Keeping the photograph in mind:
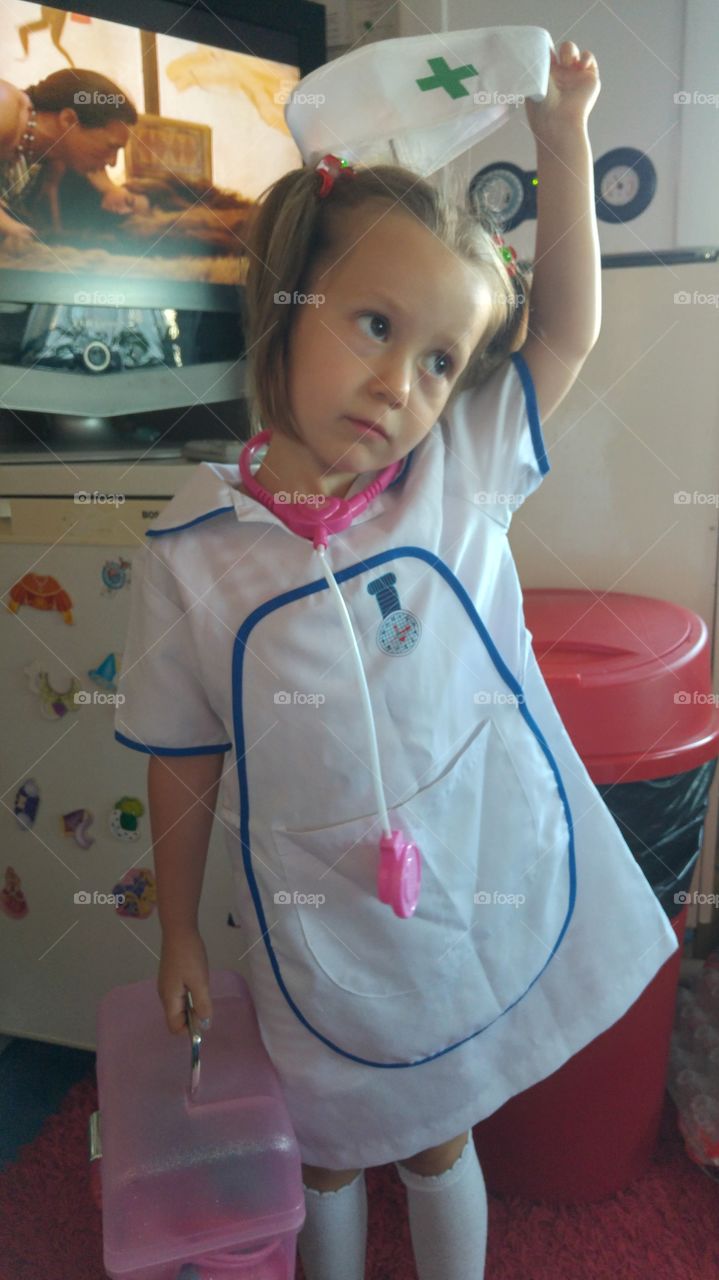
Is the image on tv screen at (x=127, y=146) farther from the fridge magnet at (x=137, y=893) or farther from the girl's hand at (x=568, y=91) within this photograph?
the fridge magnet at (x=137, y=893)

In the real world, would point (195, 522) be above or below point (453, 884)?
above

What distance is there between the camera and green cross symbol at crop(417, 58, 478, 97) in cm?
65

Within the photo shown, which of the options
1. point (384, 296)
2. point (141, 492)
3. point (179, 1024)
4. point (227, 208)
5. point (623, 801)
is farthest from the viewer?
point (227, 208)

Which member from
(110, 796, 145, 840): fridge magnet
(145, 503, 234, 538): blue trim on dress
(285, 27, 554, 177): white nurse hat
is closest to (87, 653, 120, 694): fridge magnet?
(110, 796, 145, 840): fridge magnet

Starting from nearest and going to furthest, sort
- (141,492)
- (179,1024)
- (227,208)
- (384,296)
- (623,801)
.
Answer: (384,296), (179,1024), (623,801), (141,492), (227,208)

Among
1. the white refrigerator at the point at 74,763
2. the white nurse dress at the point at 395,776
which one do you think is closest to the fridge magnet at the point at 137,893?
the white refrigerator at the point at 74,763

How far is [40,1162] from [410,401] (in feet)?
3.44

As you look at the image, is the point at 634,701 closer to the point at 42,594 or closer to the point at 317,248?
the point at 317,248

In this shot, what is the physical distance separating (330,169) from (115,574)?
55cm

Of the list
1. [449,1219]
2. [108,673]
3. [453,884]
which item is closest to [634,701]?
[453,884]

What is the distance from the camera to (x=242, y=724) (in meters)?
0.73

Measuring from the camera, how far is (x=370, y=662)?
28.8 inches

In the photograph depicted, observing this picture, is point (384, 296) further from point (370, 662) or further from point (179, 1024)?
point (179, 1024)

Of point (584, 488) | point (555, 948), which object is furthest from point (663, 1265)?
point (584, 488)
